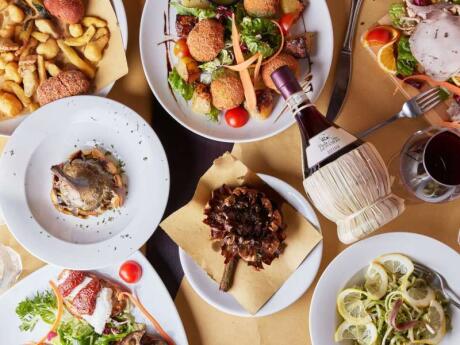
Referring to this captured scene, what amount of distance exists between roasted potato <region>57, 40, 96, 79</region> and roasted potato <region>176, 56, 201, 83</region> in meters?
0.26

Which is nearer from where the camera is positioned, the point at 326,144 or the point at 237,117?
the point at 326,144

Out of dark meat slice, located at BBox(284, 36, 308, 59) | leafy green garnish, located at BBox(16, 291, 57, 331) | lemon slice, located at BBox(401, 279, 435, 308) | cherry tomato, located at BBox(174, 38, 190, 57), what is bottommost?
leafy green garnish, located at BBox(16, 291, 57, 331)

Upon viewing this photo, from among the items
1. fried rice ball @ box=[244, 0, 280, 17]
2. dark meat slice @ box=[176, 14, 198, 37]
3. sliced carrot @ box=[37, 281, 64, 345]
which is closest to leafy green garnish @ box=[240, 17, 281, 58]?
fried rice ball @ box=[244, 0, 280, 17]

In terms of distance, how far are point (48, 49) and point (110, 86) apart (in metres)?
0.21

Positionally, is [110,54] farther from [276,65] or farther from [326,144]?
[326,144]

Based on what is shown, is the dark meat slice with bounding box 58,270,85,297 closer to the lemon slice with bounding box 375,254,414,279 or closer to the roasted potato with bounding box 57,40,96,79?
the roasted potato with bounding box 57,40,96,79

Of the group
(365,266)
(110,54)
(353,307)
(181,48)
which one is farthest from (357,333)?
(110,54)

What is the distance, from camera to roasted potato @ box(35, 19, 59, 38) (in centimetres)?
157

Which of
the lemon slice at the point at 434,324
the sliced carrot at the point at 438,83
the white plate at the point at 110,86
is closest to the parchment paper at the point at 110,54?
the white plate at the point at 110,86

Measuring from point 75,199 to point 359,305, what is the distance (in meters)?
0.84

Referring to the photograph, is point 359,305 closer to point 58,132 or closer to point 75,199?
point 75,199

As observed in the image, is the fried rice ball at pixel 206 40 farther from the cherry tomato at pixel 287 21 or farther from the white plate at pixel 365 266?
the white plate at pixel 365 266

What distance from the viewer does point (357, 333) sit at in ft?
4.85

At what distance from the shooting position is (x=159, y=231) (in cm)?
159
